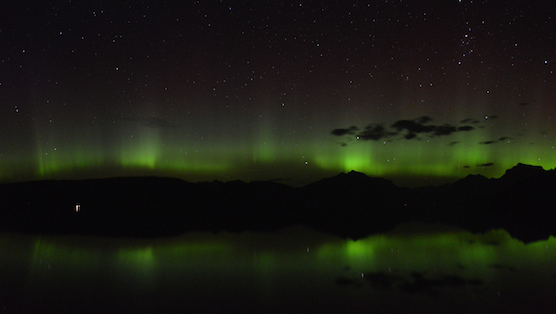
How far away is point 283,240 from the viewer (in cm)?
1409

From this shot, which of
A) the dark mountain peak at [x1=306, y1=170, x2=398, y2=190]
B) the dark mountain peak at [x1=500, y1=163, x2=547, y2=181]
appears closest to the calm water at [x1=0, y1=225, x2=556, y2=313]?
the dark mountain peak at [x1=306, y1=170, x2=398, y2=190]

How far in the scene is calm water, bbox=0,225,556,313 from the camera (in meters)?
5.86

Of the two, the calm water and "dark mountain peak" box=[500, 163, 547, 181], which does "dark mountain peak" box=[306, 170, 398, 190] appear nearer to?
"dark mountain peak" box=[500, 163, 547, 181]

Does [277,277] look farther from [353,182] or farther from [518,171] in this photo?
[518,171]

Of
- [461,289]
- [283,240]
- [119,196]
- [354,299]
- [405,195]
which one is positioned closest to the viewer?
[354,299]

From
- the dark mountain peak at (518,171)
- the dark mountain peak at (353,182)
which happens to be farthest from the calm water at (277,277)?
the dark mountain peak at (518,171)

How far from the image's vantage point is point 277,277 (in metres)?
7.79

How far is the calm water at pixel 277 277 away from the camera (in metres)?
5.86

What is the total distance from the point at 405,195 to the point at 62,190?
103m

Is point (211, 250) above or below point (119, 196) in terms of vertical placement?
below

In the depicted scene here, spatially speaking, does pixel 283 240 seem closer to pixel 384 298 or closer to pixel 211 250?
pixel 211 250

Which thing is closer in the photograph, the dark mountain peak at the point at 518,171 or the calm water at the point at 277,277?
the calm water at the point at 277,277

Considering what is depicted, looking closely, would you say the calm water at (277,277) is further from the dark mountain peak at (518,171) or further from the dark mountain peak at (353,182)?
the dark mountain peak at (518,171)

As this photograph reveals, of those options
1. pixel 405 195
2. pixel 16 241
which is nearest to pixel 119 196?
pixel 16 241
